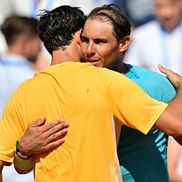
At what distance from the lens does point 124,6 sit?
7070mm

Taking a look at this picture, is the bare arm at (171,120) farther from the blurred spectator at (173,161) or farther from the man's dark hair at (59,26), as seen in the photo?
the blurred spectator at (173,161)

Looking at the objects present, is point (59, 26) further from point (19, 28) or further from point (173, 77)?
point (19, 28)

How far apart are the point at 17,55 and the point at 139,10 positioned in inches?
47.5

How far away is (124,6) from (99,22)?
3.15 m

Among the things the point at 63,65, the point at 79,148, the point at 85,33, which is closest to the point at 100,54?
the point at 85,33

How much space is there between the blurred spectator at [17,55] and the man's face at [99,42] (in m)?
2.51

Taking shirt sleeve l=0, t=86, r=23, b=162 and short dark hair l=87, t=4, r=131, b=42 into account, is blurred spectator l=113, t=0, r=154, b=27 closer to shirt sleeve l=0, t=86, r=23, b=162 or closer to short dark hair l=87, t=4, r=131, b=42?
short dark hair l=87, t=4, r=131, b=42

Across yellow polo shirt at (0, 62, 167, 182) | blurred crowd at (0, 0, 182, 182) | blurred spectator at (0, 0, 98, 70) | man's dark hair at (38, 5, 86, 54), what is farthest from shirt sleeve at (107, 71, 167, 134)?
blurred spectator at (0, 0, 98, 70)

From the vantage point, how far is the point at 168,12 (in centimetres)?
701

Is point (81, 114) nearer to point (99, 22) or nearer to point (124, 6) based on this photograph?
point (99, 22)

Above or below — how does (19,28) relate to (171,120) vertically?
below

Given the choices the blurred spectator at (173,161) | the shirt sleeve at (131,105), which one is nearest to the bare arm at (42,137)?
the shirt sleeve at (131,105)

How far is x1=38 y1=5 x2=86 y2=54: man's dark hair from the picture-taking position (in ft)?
12.3

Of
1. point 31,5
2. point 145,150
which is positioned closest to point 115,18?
point 145,150
